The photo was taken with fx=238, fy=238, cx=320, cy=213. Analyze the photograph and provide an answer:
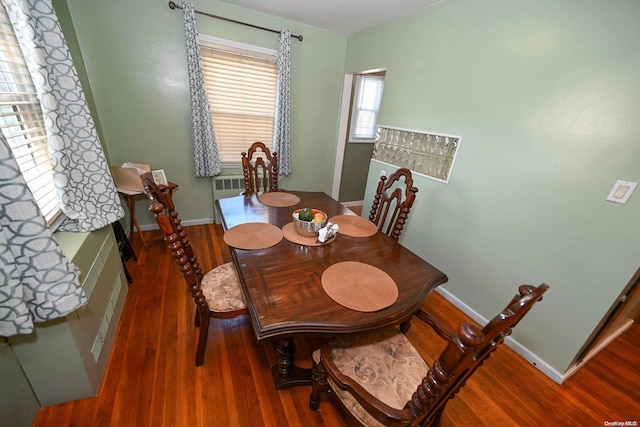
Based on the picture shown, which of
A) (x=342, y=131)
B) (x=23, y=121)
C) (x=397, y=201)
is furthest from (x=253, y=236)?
(x=342, y=131)

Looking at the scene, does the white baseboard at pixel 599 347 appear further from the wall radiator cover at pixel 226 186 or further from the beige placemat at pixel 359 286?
the wall radiator cover at pixel 226 186

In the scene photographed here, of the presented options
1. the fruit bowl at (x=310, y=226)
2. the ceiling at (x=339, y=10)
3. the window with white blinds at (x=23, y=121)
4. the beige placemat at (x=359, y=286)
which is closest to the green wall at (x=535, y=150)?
the ceiling at (x=339, y=10)

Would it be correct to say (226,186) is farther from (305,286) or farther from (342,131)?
(305,286)

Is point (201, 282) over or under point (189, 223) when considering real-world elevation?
over

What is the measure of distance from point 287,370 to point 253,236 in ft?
2.47

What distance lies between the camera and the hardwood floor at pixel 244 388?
1194mm

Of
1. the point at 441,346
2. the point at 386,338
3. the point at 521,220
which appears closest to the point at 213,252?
the point at 386,338

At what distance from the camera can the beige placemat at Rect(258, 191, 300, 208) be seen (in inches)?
73.5

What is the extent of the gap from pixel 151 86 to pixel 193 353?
247 cm

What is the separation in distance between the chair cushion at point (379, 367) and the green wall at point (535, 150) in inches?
44.9

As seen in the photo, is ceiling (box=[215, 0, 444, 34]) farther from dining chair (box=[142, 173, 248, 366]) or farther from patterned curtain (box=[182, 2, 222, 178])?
dining chair (box=[142, 173, 248, 366])

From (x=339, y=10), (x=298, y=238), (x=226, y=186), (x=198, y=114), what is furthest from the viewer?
(x=226, y=186)

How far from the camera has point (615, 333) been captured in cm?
181

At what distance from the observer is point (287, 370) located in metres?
1.29
